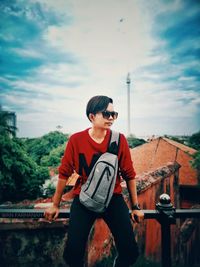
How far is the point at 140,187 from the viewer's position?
4.18m

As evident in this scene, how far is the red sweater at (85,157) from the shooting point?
168cm

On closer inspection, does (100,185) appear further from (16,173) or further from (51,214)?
(16,173)

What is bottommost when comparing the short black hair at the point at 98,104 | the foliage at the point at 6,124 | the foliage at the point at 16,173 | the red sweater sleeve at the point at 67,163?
the foliage at the point at 16,173

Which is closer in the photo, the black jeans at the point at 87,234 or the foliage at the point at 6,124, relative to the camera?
the black jeans at the point at 87,234

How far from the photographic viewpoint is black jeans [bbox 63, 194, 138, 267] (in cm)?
155

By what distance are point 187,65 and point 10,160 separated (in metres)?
62.3

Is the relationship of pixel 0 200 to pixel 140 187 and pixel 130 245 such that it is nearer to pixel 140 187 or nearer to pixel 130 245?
pixel 140 187

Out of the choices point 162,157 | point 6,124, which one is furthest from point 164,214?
point 162,157

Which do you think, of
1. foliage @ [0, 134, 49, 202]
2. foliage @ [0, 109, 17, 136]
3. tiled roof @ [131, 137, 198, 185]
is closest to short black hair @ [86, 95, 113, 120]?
foliage @ [0, 134, 49, 202]

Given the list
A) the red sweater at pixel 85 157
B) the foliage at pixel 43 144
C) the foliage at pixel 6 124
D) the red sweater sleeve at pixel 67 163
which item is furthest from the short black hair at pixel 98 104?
the foliage at pixel 43 144

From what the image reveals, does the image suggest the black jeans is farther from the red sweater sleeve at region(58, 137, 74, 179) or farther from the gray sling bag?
the red sweater sleeve at region(58, 137, 74, 179)

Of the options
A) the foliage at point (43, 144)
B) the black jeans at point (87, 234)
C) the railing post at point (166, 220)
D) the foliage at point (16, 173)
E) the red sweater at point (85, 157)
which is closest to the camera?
the railing post at point (166, 220)

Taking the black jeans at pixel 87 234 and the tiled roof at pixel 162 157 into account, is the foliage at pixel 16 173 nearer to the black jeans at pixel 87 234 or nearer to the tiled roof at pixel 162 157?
the tiled roof at pixel 162 157

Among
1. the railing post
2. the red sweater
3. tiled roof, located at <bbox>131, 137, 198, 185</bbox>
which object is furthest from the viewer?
tiled roof, located at <bbox>131, 137, 198, 185</bbox>
